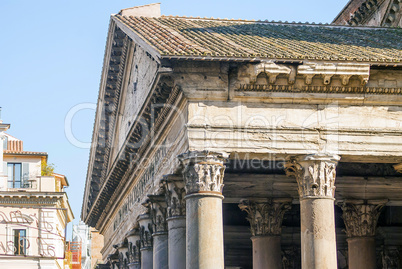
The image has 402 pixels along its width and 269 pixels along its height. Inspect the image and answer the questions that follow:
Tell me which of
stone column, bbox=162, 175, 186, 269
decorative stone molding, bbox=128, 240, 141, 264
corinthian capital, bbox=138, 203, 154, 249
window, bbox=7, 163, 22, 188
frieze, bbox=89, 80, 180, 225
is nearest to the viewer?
frieze, bbox=89, 80, 180, 225

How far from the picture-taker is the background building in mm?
49781

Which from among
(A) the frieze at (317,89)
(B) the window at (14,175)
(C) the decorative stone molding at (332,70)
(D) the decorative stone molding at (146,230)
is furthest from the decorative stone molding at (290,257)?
(B) the window at (14,175)

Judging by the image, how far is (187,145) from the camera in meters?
18.0

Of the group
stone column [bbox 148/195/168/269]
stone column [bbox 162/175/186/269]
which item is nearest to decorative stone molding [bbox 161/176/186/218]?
stone column [bbox 162/175/186/269]

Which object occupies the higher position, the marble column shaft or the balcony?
the balcony

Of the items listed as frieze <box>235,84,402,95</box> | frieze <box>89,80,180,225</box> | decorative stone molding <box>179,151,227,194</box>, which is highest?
frieze <box>89,80,180,225</box>

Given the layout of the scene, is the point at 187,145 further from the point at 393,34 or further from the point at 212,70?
the point at 393,34

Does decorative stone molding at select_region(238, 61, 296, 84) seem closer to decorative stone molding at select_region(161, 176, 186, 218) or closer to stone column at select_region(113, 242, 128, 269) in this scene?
decorative stone molding at select_region(161, 176, 186, 218)

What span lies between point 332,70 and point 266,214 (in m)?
5.74

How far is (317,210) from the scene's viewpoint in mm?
17844

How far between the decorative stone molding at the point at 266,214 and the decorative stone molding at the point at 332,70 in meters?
5.32

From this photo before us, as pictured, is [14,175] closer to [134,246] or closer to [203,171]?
[134,246]

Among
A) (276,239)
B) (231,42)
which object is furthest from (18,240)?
(231,42)

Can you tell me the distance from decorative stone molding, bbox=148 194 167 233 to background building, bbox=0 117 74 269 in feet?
86.4
